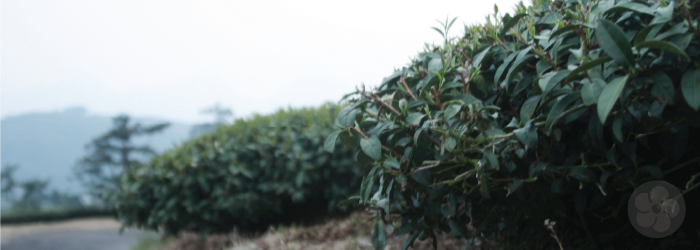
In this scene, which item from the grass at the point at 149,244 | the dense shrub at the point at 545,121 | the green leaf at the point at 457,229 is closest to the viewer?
the dense shrub at the point at 545,121

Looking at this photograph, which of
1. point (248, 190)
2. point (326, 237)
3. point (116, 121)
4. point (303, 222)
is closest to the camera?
point (326, 237)

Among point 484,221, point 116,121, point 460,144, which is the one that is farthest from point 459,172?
point 116,121

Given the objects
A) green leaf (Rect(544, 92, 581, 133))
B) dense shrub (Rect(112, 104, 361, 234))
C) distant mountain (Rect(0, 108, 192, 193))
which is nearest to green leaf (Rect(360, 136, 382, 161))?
green leaf (Rect(544, 92, 581, 133))

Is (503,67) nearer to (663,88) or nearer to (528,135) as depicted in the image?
(528,135)

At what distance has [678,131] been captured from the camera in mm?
1015

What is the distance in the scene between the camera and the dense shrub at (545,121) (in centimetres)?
93

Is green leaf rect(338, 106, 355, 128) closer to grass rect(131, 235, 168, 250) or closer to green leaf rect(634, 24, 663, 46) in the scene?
green leaf rect(634, 24, 663, 46)

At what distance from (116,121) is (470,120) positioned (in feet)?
12.9

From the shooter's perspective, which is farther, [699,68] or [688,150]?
[688,150]

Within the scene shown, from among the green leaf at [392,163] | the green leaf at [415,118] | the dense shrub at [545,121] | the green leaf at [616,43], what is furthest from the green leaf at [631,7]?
the green leaf at [392,163]

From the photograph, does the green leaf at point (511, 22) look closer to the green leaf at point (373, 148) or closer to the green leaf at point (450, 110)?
the green leaf at point (450, 110)

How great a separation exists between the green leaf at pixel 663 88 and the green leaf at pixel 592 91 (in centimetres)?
10

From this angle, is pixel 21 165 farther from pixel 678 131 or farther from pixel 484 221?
pixel 678 131
